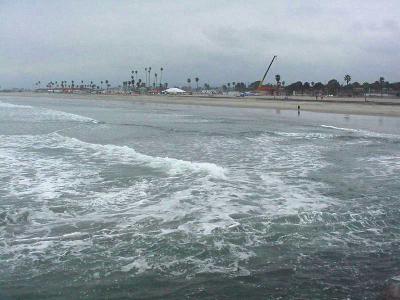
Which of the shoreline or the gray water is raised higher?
the shoreline

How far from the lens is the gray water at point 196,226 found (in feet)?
19.6

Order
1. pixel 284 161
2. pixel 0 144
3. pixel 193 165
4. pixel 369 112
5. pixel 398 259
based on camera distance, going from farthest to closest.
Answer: pixel 369 112 → pixel 0 144 → pixel 284 161 → pixel 193 165 → pixel 398 259

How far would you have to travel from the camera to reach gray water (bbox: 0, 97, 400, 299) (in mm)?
5961

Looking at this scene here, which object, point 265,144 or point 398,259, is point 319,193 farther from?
point 265,144

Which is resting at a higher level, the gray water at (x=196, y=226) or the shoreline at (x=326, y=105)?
the shoreline at (x=326, y=105)

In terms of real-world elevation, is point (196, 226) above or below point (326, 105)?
below

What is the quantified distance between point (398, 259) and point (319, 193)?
459 centimetres

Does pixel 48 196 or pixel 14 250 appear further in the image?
pixel 48 196

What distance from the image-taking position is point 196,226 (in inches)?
336

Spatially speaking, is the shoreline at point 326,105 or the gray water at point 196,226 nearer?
the gray water at point 196,226

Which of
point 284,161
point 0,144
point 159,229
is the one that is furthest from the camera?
point 0,144

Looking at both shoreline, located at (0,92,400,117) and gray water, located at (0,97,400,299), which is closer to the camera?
gray water, located at (0,97,400,299)

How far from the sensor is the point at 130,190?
1140 centimetres

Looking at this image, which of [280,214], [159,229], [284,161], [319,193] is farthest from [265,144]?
[159,229]
